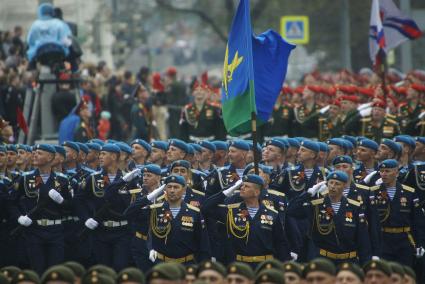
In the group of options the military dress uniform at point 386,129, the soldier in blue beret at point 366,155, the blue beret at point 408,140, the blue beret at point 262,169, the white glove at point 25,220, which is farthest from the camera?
the military dress uniform at point 386,129

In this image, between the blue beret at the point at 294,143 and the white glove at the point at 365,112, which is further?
the white glove at the point at 365,112

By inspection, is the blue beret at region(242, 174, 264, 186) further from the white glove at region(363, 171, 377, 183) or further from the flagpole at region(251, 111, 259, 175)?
the white glove at region(363, 171, 377, 183)

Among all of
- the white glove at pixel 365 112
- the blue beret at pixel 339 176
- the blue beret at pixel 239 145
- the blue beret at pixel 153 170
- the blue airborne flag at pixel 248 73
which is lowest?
the blue beret at pixel 339 176

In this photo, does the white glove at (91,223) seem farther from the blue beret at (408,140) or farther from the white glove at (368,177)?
the blue beret at (408,140)

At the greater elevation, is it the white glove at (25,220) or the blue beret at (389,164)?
the blue beret at (389,164)

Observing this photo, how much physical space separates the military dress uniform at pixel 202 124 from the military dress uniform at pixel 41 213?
7.83 m

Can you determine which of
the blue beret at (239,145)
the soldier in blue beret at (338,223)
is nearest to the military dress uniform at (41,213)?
the blue beret at (239,145)

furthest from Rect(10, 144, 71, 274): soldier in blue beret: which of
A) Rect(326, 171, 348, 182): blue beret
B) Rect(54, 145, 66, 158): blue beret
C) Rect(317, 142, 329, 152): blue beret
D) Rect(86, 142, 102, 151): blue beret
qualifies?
Rect(326, 171, 348, 182): blue beret

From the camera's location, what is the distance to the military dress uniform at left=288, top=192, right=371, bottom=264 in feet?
64.1

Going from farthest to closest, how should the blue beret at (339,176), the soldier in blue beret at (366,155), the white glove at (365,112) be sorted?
1. the white glove at (365,112)
2. the soldier in blue beret at (366,155)
3. the blue beret at (339,176)

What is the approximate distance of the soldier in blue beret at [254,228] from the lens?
19203mm

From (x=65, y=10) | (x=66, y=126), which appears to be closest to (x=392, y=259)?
(x=66, y=126)

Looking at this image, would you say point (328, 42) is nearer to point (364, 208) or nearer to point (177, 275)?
point (364, 208)

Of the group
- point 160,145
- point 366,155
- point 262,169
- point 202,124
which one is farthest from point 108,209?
point 202,124
